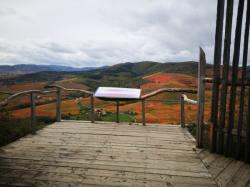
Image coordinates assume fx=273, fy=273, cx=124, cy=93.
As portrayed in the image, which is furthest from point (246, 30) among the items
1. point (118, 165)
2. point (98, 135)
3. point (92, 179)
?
point (98, 135)

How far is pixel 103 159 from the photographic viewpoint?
174 inches

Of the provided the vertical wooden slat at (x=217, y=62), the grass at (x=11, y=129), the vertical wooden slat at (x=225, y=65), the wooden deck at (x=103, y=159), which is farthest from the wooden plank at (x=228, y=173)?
the grass at (x=11, y=129)

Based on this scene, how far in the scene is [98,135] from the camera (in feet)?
20.0

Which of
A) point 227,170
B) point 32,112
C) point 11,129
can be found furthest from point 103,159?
point 32,112

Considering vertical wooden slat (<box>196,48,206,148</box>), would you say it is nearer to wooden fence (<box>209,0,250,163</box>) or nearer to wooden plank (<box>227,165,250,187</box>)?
wooden fence (<box>209,0,250,163</box>)

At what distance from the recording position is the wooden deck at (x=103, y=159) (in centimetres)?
357

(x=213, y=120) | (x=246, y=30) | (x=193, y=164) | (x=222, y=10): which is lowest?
(x=193, y=164)

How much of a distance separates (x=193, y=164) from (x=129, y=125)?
3289mm

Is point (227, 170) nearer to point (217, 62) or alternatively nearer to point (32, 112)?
point (217, 62)

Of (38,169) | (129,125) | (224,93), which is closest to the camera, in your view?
(38,169)

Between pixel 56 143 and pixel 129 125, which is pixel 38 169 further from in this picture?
pixel 129 125

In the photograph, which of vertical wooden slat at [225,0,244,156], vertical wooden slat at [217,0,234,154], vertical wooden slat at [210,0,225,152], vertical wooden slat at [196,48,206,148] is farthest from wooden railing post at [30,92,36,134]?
vertical wooden slat at [225,0,244,156]

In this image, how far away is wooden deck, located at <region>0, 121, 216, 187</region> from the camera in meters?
3.57

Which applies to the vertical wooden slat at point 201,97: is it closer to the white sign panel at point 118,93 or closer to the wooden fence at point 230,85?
the wooden fence at point 230,85
